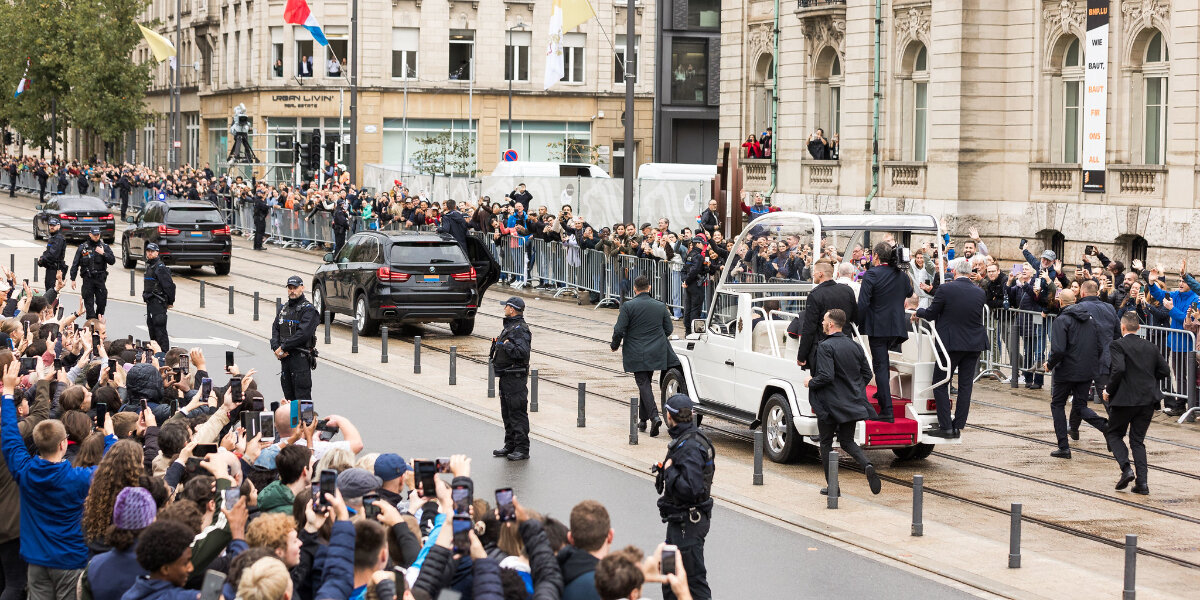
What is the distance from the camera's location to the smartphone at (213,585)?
6.20 meters

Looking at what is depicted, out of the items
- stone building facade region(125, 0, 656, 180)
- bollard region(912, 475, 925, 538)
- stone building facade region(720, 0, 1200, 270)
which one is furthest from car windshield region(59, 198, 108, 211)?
bollard region(912, 475, 925, 538)

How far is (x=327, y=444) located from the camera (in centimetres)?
1018

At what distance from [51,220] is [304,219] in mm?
6707

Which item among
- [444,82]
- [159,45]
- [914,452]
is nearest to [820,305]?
[914,452]

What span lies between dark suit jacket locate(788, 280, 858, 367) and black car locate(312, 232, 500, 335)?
11.2 metres

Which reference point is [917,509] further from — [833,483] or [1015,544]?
[833,483]

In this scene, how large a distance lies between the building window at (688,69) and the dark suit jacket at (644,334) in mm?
43076

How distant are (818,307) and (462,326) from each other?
12.3 meters

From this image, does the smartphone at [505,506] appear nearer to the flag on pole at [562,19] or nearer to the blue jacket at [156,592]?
the blue jacket at [156,592]

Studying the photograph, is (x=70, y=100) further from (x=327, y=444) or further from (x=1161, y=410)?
(x=327, y=444)

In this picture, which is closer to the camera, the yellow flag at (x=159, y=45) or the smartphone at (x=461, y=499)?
the smartphone at (x=461, y=499)

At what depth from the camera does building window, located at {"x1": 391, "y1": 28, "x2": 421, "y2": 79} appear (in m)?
67.4

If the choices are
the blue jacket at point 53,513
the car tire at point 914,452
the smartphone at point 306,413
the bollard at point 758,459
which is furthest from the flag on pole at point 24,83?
the blue jacket at point 53,513

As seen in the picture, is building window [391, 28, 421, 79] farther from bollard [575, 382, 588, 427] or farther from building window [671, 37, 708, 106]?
bollard [575, 382, 588, 427]
